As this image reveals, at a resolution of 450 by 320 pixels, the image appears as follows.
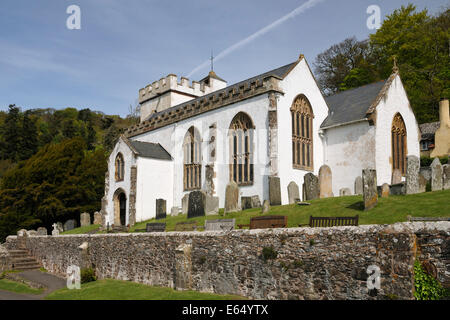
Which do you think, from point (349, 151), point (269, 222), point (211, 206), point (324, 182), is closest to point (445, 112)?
point (349, 151)

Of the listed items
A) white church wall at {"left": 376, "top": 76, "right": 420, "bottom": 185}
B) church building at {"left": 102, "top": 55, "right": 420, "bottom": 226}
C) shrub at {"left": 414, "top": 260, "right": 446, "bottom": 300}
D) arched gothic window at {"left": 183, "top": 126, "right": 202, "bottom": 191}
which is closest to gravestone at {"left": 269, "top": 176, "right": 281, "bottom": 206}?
church building at {"left": 102, "top": 55, "right": 420, "bottom": 226}

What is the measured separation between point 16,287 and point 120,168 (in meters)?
15.4

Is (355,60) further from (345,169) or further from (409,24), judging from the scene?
(345,169)

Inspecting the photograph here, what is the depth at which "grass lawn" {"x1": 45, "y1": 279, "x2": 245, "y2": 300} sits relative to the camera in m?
10.8

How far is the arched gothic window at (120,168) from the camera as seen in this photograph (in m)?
31.9

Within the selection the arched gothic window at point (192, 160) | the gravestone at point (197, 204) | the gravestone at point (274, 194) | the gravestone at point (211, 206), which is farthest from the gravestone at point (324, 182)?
the arched gothic window at point (192, 160)

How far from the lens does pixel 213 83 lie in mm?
47656

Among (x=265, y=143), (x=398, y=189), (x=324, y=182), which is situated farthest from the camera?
(x=265, y=143)

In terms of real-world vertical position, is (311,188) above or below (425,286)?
above

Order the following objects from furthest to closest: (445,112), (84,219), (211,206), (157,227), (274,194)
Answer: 1. (445,112)
2. (84,219)
3. (211,206)
4. (274,194)
5. (157,227)

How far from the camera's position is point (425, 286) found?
7152mm

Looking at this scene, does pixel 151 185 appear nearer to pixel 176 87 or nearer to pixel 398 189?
pixel 176 87

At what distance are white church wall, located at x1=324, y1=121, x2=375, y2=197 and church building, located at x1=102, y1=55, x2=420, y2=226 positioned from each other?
6 cm
